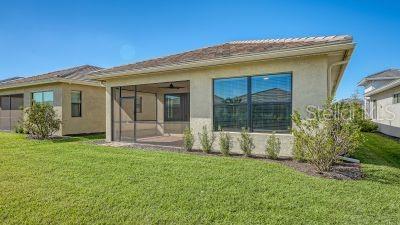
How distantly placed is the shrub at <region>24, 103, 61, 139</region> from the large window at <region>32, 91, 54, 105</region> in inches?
93.4

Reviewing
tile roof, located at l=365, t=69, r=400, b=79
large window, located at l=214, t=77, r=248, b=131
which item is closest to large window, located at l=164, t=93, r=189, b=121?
large window, located at l=214, t=77, r=248, b=131

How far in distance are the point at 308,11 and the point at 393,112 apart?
12217mm

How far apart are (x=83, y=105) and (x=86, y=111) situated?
466mm

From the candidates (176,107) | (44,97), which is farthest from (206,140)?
(44,97)

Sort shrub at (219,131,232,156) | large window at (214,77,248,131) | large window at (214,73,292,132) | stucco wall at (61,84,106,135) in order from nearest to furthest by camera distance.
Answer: large window at (214,73,292,132) < shrub at (219,131,232,156) < large window at (214,77,248,131) < stucco wall at (61,84,106,135)

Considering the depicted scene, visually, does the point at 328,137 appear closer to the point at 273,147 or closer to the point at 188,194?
the point at 273,147

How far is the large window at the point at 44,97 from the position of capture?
1682 centimetres

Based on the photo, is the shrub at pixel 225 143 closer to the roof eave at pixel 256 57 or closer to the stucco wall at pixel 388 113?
the roof eave at pixel 256 57

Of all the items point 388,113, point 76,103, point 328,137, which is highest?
point 76,103

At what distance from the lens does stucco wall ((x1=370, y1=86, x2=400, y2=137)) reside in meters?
17.8

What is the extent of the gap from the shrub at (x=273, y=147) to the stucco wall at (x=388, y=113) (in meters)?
14.0

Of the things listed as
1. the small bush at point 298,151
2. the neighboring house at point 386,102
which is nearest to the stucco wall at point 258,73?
the small bush at point 298,151

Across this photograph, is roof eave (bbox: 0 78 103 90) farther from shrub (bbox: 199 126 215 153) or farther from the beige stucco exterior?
shrub (bbox: 199 126 215 153)

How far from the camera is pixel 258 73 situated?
9.09m
